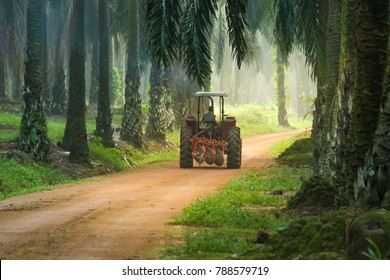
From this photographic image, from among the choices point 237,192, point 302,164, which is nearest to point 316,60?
point 237,192

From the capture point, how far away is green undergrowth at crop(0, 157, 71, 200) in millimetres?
19297

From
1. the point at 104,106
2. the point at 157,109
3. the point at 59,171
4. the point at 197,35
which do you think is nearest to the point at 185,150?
the point at 104,106

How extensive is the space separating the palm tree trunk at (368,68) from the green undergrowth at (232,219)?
1.73m

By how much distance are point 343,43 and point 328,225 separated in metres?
6.44

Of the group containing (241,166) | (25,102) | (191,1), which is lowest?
(241,166)

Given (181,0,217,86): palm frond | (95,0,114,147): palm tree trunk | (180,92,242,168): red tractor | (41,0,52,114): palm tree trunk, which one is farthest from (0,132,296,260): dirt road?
(41,0,52,114): palm tree trunk

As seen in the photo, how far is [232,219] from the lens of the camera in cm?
1234

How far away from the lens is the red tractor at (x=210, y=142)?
2678 cm

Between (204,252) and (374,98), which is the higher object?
(374,98)

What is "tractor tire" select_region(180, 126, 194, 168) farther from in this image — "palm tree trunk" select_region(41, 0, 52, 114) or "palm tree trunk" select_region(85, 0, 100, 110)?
"palm tree trunk" select_region(85, 0, 100, 110)

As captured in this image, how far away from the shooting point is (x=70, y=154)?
2517 cm

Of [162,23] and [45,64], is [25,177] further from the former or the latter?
[45,64]

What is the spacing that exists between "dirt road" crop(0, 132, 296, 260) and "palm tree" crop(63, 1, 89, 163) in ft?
7.52

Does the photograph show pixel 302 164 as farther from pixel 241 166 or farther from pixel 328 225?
pixel 328 225
